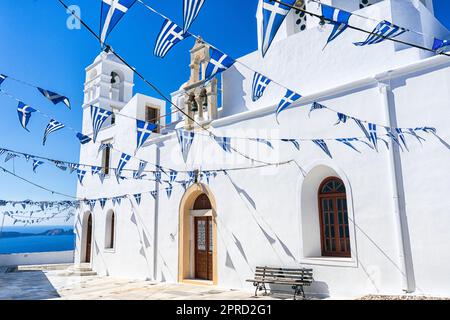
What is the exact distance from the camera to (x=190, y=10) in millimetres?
4844

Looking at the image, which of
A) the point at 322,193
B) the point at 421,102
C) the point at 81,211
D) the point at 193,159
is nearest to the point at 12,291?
the point at 81,211

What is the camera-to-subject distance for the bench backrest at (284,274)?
8.65 meters

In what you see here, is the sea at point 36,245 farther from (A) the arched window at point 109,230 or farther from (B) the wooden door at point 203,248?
(B) the wooden door at point 203,248

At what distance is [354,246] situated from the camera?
8125 millimetres

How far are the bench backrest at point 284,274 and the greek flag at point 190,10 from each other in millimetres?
6241

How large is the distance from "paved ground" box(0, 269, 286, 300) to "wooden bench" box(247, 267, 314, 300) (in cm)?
38

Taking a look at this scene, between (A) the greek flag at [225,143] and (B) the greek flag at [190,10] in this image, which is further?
(A) the greek flag at [225,143]

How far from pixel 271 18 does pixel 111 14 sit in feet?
6.94

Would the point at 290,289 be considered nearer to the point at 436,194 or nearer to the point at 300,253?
the point at 300,253

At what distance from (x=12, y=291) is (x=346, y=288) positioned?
10.4 meters

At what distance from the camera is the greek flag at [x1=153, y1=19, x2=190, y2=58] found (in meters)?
6.09

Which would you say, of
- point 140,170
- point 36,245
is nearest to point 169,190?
point 140,170

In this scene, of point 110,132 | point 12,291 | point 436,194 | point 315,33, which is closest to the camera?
point 436,194

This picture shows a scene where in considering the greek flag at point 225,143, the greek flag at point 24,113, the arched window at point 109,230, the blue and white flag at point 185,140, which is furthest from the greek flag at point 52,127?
the arched window at point 109,230
